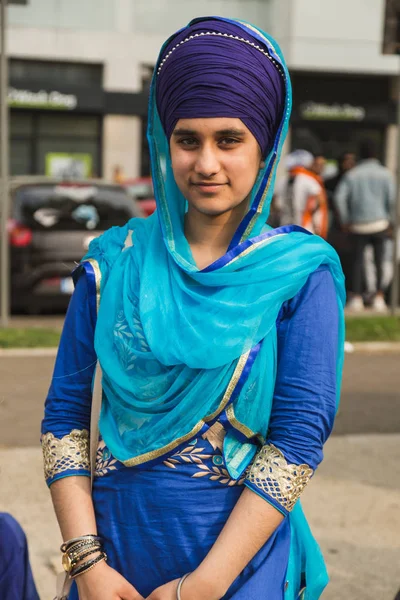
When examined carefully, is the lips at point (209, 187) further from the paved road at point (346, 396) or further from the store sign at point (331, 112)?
the store sign at point (331, 112)

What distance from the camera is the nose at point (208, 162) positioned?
1.91m

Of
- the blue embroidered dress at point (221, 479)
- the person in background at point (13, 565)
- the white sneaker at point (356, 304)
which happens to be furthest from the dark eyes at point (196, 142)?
the white sneaker at point (356, 304)

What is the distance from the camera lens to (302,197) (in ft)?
36.5

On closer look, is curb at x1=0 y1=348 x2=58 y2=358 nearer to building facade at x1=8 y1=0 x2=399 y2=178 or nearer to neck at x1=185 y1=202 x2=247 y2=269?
neck at x1=185 y1=202 x2=247 y2=269

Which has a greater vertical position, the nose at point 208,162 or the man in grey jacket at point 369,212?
the nose at point 208,162

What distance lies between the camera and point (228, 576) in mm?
1854

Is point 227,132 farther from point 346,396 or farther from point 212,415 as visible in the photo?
point 346,396

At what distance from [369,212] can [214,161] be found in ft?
35.4

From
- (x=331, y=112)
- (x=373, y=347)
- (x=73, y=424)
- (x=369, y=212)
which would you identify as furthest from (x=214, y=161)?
(x=331, y=112)

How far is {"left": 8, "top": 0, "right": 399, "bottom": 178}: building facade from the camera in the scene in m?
24.2

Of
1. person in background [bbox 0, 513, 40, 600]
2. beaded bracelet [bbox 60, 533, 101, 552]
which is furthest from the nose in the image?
person in background [bbox 0, 513, 40, 600]

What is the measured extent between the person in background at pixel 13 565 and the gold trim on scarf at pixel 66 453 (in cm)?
95

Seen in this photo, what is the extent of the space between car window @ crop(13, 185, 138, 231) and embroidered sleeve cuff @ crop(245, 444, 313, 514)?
9.24 meters

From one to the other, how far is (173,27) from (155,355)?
24384 mm
